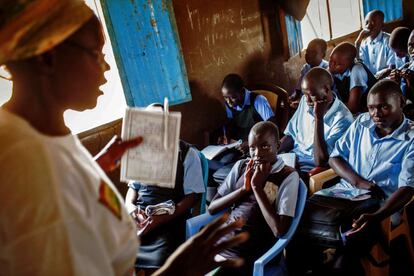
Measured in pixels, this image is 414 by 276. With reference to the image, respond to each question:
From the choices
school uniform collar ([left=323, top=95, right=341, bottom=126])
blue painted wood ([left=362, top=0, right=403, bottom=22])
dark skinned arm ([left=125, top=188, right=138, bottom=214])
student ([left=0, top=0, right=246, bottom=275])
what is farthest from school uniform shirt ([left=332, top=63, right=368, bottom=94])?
blue painted wood ([left=362, top=0, right=403, bottom=22])

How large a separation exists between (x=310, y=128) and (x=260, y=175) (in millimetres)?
1390

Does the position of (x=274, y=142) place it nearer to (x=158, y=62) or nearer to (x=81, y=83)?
(x=81, y=83)

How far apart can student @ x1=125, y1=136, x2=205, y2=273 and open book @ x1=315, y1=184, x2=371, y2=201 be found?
90cm

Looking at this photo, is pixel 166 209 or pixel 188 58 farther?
pixel 188 58

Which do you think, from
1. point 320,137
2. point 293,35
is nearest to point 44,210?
point 320,137

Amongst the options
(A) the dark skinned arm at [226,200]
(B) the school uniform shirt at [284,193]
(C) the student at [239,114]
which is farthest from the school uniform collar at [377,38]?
(A) the dark skinned arm at [226,200]

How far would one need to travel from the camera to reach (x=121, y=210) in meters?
0.80

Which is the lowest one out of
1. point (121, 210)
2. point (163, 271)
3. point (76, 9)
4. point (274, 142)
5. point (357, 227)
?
point (357, 227)

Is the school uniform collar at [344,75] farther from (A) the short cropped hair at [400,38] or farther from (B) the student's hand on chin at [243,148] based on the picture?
(B) the student's hand on chin at [243,148]

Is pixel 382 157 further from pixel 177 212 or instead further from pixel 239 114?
pixel 239 114

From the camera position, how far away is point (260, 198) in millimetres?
2129

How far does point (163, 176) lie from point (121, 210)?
1.72 feet

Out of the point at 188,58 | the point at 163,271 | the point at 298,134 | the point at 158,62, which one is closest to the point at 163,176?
the point at 163,271

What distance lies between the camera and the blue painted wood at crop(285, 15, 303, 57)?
551cm
